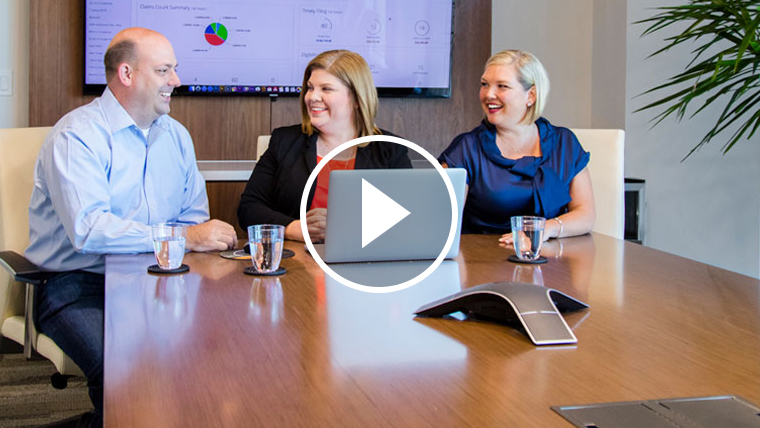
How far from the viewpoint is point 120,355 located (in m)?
1.02

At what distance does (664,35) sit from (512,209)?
1.97 meters

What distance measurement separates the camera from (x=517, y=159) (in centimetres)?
251

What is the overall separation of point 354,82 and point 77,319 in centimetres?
116

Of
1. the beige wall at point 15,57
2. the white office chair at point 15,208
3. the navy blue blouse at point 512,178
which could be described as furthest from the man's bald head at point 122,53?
the beige wall at point 15,57

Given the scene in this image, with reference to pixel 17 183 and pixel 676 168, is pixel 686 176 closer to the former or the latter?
pixel 676 168

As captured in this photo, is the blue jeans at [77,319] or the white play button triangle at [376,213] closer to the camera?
the white play button triangle at [376,213]

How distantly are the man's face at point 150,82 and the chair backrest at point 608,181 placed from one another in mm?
1414

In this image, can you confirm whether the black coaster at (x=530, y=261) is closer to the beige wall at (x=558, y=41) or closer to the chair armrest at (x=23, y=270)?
the chair armrest at (x=23, y=270)

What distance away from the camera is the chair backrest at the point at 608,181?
8.54ft

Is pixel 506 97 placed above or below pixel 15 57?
below

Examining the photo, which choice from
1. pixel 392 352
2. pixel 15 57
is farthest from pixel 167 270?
pixel 15 57

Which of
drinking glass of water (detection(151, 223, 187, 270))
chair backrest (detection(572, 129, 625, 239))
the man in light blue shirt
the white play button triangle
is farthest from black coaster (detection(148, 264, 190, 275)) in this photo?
chair backrest (detection(572, 129, 625, 239))

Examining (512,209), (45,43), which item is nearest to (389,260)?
(512,209)

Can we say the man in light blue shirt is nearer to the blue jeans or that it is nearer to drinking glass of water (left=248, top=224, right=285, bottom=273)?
the blue jeans
